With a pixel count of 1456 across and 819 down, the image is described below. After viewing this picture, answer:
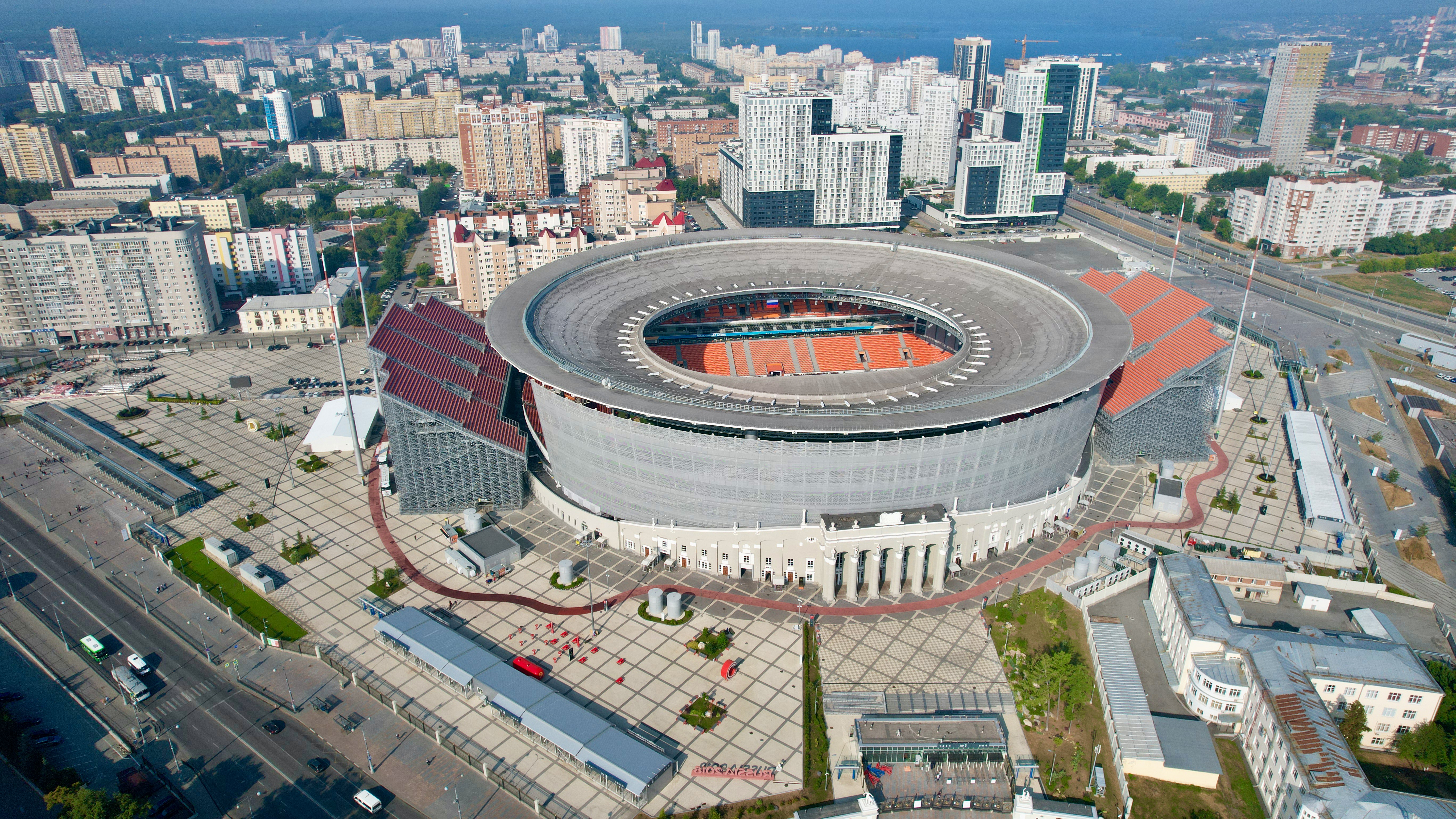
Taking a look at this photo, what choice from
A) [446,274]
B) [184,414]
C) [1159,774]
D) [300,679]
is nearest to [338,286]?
[446,274]

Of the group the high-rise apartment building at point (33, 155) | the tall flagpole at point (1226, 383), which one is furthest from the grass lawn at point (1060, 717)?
the high-rise apartment building at point (33, 155)

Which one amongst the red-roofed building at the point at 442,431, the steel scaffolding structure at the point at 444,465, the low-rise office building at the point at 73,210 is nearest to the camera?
the steel scaffolding structure at the point at 444,465

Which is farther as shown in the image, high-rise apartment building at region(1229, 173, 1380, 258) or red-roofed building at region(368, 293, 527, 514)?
high-rise apartment building at region(1229, 173, 1380, 258)

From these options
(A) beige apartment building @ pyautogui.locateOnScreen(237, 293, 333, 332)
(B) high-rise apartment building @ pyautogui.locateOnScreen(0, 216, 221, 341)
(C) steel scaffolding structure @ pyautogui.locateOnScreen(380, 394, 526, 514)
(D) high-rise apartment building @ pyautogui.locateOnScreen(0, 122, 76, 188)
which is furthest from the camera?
(D) high-rise apartment building @ pyautogui.locateOnScreen(0, 122, 76, 188)

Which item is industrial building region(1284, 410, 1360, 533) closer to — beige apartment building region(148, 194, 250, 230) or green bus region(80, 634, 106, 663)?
green bus region(80, 634, 106, 663)

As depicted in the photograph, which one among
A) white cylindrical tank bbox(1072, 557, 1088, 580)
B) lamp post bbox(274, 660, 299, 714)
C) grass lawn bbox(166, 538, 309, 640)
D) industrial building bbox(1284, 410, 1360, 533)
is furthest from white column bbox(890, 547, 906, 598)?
grass lawn bbox(166, 538, 309, 640)

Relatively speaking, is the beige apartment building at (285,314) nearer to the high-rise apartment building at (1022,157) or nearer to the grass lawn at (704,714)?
the grass lawn at (704,714)

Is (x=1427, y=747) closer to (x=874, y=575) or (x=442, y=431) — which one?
(x=874, y=575)
